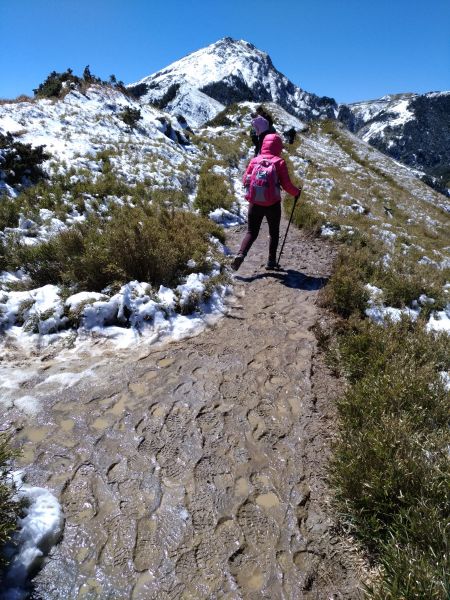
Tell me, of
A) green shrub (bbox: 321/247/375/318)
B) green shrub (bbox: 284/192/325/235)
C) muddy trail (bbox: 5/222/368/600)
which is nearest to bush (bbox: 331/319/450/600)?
muddy trail (bbox: 5/222/368/600)

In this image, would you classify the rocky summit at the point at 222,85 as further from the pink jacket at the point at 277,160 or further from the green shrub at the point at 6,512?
the green shrub at the point at 6,512

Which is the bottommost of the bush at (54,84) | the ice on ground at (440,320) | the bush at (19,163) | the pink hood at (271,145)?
the ice on ground at (440,320)

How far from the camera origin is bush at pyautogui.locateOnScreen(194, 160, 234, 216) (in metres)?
11.9

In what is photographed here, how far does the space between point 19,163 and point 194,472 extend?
36.6ft

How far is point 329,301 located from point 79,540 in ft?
17.0

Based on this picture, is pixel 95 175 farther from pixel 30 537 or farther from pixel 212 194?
pixel 30 537

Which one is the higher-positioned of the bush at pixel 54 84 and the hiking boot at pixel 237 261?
the bush at pixel 54 84

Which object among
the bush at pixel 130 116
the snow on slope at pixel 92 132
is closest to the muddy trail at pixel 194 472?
the snow on slope at pixel 92 132

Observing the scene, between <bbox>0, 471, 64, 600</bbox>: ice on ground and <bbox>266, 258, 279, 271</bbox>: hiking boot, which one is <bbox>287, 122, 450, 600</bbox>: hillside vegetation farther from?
<bbox>0, 471, 64, 600</bbox>: ice on ground

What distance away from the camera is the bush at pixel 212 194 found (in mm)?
11914

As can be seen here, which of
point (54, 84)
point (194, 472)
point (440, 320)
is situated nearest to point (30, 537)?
point (194, 472)

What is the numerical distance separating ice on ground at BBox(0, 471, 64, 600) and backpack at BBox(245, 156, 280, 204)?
5.95 metres

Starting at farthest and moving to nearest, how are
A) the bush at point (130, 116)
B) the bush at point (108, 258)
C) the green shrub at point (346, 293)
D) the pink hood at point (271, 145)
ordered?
the bush at point (130, 116)
the pink hood at point (271, 145)
the green shrub at point (346, 293)
the bush at point (108, 258)

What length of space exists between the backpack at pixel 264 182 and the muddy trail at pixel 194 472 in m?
3.08
